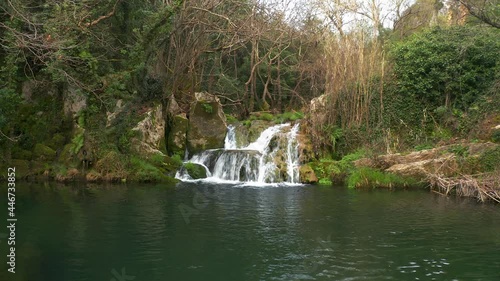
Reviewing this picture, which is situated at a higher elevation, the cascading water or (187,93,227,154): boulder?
(187,93,227,154): boulder

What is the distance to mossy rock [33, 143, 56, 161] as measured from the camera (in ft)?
67.3

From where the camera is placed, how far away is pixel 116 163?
65.5ft

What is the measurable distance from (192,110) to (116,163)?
5.65 m

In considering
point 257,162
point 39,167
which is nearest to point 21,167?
point 39,167

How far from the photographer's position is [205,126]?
23891 millimetres

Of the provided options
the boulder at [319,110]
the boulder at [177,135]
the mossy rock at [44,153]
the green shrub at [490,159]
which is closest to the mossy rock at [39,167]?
the mossy rock at [44,153]

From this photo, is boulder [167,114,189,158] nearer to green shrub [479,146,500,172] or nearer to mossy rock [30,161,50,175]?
mossy rock [30,161,50,175]

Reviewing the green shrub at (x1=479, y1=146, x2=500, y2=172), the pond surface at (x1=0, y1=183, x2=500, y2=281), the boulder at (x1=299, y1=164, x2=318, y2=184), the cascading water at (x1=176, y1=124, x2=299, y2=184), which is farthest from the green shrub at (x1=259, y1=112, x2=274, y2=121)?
the green shrub at (x1=479, y1=146, x2=500, y2=172)

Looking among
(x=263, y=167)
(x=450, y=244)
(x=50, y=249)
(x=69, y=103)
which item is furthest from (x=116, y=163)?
(x=450, y=244)

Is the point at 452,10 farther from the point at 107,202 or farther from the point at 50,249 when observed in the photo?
the point at 50,249

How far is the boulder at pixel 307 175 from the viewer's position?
20.4 m

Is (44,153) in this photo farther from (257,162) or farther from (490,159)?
(490,159)

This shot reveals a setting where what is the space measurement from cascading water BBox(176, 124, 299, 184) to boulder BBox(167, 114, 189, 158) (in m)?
0.85

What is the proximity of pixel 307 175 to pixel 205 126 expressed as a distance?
6.07 meters
